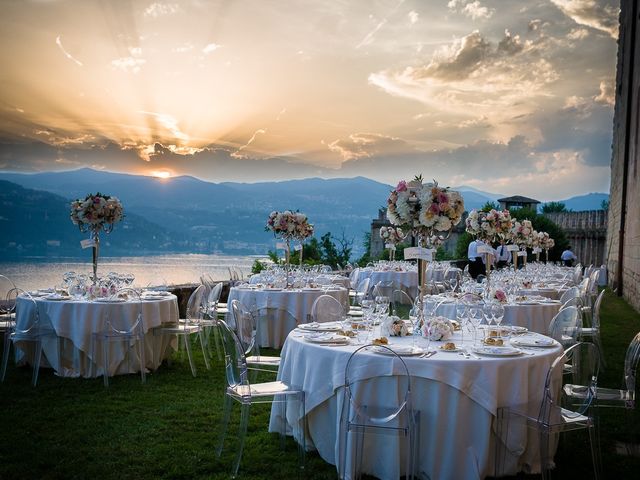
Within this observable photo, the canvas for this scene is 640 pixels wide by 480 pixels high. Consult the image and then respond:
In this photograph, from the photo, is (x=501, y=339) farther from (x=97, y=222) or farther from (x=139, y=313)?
(x=97, y=222)

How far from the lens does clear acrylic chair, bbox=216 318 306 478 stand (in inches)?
172

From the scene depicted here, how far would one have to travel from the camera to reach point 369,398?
4035mm

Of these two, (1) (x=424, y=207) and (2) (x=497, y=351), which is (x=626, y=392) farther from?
(1) (x=424, y=207)

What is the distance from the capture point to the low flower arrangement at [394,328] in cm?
478

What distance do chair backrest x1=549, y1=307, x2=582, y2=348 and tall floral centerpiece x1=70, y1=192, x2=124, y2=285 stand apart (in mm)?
5280

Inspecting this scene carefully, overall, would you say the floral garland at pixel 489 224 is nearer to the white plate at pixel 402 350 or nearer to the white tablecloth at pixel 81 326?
the white tablecloth at pixel 81 326

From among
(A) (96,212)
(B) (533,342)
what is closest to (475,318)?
(B) (533,342)

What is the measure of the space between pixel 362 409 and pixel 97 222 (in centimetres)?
521

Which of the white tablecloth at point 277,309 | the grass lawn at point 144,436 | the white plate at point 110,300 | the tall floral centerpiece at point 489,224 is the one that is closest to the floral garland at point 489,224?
A: the tall floral centerpiece at point 489,224

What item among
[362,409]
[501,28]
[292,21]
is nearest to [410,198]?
[362,409]

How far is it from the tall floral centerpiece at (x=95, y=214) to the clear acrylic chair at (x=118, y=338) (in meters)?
0.92

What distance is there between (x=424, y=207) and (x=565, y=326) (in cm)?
216

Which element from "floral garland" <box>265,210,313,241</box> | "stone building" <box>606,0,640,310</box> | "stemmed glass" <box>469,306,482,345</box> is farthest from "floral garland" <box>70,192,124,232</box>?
"stone building" <box>606,0,640,310</box>

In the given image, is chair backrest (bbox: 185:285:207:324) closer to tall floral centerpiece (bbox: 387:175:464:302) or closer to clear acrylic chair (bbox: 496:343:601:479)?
tall floral centerpiece (bbox: 387:175:464:302)
